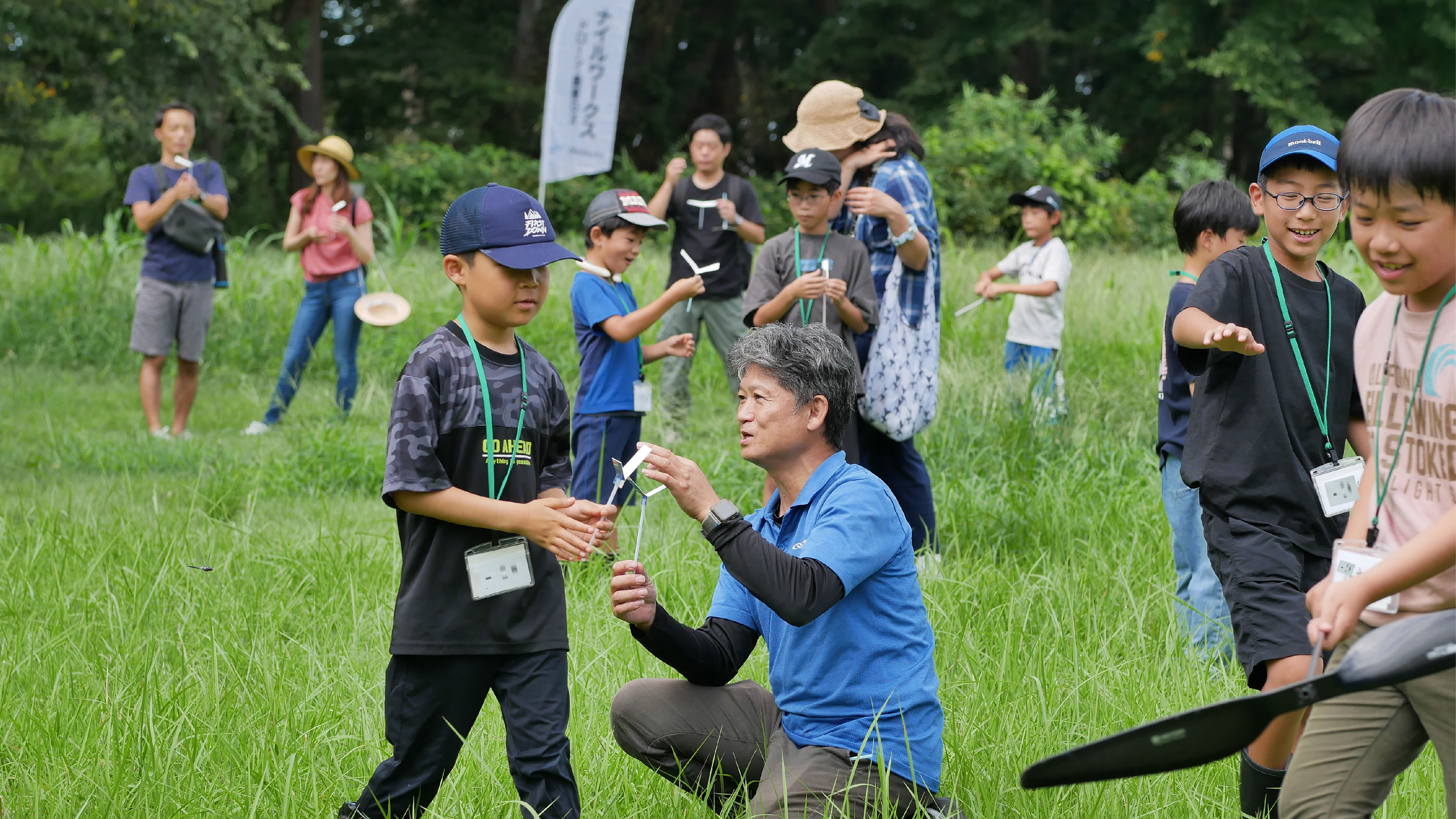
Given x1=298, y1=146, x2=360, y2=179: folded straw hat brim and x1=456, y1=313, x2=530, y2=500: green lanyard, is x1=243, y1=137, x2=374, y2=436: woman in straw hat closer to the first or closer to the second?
x1=298, y1=146, x2=360, y2=179: folded straw hat brim

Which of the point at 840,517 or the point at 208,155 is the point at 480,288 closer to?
the point at 840,517

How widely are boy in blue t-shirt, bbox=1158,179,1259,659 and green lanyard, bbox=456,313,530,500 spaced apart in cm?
202

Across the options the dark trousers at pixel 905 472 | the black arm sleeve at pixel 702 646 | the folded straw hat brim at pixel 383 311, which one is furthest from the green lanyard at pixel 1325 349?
the folded straw hat brim at pixel 383 311

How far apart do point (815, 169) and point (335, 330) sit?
14.0 feet

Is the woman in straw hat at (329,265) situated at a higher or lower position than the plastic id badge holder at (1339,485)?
lower

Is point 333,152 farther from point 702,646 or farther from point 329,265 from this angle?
point 702,646

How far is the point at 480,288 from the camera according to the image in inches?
106

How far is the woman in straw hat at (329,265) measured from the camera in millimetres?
7926

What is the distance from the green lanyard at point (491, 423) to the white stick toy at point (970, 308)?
5.01m

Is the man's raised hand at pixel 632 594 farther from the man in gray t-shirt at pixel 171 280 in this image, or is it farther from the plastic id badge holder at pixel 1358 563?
the man in gray t-shirt at pixel 171 280

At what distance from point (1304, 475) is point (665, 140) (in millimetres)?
23373

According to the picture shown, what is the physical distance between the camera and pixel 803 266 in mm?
4941

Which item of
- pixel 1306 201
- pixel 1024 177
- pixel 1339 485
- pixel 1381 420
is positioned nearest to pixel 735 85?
pixel 1024 177

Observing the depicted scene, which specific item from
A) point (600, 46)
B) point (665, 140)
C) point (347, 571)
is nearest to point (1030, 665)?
point (347, 571)
